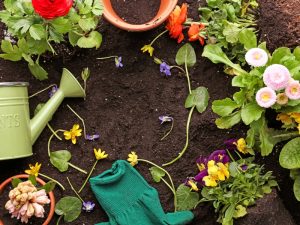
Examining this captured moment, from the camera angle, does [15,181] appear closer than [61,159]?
Yes


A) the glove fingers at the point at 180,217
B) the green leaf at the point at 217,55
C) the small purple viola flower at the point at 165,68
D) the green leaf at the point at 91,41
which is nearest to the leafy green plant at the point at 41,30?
the green leaf at the point at 91,41

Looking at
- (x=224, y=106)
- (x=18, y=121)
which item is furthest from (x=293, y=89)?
(x=18, y=121)

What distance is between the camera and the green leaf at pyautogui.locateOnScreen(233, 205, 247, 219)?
1672 mm

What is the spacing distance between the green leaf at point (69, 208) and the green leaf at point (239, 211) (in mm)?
492

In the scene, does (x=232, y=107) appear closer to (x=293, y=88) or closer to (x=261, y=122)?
(x=261, y=122)

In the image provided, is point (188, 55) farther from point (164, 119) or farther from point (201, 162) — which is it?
point (201, 162)

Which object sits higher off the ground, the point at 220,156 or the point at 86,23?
the point at 86,23

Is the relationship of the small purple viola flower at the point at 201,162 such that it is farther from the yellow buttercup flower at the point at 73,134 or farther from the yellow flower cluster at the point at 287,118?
the yellow buttercup flower at the point at 73,134

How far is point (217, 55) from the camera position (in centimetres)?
172

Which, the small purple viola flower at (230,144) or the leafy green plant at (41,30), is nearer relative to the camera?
the leafy green plant at (41,30)

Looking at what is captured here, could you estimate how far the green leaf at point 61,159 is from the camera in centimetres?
178

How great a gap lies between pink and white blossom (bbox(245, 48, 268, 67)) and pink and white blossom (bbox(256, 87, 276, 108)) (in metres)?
0.08

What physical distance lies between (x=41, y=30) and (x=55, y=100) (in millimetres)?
248

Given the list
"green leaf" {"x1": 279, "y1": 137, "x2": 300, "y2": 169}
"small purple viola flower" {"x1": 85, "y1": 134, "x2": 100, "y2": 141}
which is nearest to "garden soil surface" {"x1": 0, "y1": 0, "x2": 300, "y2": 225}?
"small purple viola flower" {"x1": 85, "y1": 134, "x2": 100, "y2": 141}
